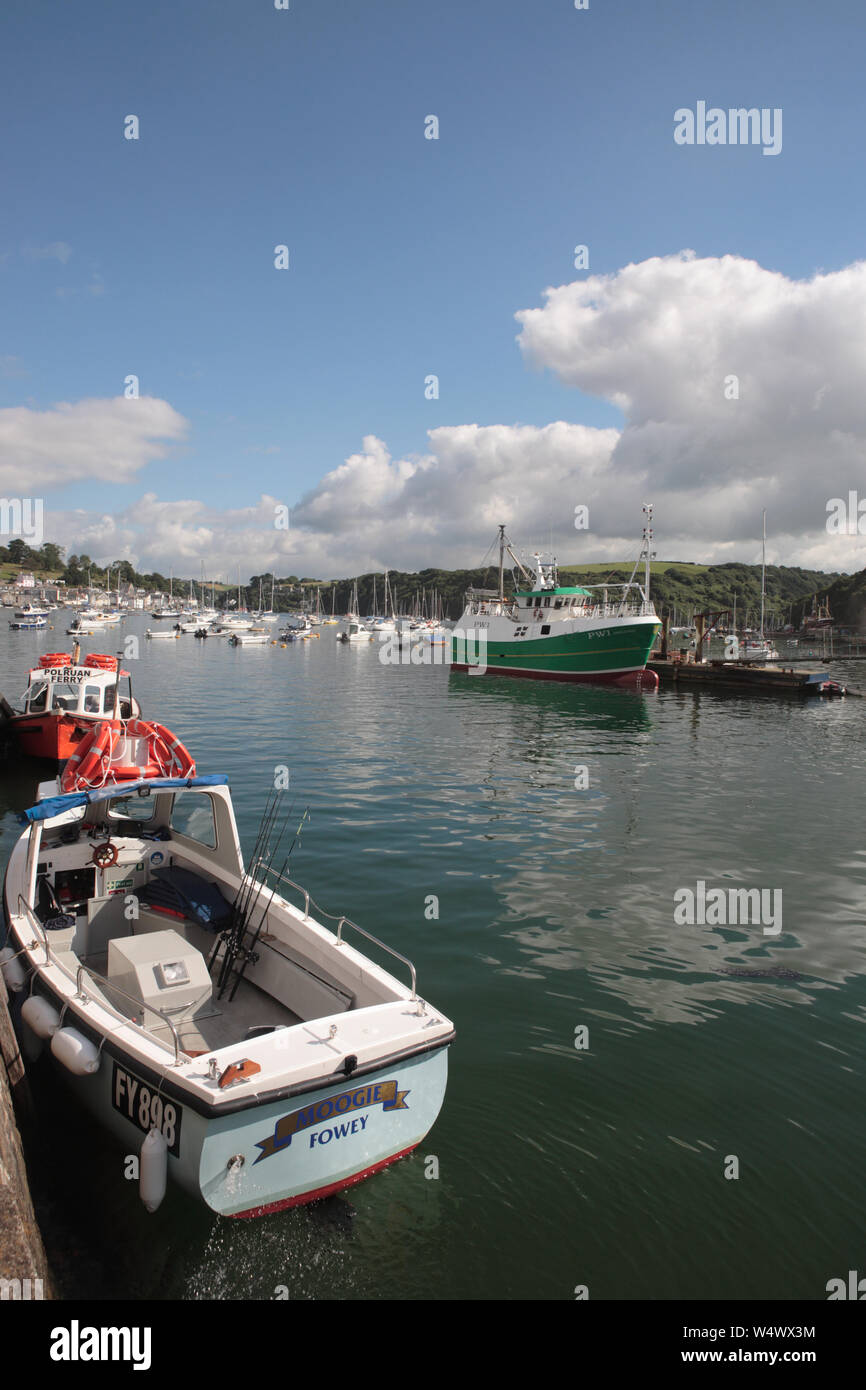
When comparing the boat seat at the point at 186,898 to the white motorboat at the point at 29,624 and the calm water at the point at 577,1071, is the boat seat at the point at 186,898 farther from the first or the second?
the white motorboat at the point at 29,624

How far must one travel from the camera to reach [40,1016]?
7410 millimetres

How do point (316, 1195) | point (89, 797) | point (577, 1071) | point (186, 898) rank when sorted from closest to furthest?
point (316, 1195), point (577, 1071), point (89, 797), point (186, 898)

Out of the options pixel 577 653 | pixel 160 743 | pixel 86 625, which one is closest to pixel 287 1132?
pixel 160 743

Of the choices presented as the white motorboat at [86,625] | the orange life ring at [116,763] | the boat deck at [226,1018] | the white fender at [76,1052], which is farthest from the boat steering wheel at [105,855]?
the white motorboat at [86,625]

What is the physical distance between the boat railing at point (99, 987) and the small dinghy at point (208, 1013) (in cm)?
3

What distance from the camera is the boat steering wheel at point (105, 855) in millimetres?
10375

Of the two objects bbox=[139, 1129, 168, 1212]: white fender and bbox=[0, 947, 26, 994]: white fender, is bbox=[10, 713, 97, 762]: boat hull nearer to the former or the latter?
bbox=[0, 947, 26, 994]: white fender

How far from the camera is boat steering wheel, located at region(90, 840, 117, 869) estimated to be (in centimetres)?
1038

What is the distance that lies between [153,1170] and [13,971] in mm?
3592

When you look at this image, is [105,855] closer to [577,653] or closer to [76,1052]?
[76,1052]

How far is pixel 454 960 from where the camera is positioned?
1098cm

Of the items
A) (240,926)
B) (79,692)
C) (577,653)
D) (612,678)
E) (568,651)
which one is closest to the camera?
(240,926)

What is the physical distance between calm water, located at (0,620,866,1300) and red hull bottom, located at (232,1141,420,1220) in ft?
0.64

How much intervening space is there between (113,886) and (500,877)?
7.04 metres
